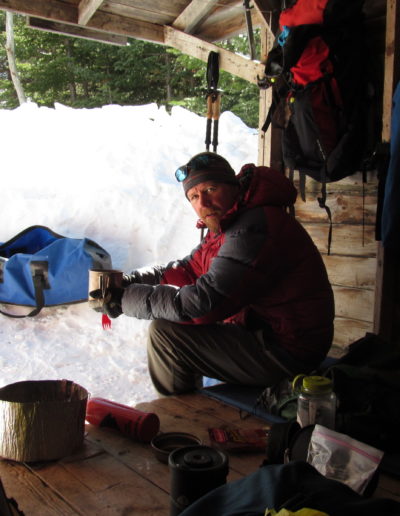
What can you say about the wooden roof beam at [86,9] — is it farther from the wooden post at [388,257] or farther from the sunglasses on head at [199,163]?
the wooden post at [388,257]

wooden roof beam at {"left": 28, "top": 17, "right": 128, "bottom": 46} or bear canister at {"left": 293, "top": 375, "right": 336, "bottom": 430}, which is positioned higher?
wooden roof beam at {"left": 28, "top": 17, "right": 128, "bottom": 46}

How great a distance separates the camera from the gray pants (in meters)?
2.75

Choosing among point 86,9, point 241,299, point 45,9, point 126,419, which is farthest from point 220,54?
point 126,419

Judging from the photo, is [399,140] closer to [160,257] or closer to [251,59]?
[251,59]

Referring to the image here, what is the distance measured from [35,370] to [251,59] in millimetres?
3339

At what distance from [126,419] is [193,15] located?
372 cm

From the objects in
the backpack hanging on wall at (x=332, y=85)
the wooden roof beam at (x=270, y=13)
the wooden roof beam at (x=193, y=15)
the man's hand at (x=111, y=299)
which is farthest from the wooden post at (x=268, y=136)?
the man's hand at (x=111, y=299)

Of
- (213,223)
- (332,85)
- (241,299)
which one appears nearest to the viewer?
(241,299)

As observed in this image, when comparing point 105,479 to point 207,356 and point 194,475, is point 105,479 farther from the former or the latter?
point 207,356

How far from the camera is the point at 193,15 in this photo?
4520 mm

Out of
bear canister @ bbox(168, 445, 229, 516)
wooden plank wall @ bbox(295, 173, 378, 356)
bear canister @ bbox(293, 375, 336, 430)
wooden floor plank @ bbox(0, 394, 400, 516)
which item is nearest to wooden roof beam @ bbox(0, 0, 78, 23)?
wooden plank wall @ bbox(295, 173, 378, 356)

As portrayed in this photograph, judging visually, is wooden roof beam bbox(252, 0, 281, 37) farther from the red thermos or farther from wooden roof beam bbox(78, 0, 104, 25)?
the red thermos

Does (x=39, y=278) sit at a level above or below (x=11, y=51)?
below

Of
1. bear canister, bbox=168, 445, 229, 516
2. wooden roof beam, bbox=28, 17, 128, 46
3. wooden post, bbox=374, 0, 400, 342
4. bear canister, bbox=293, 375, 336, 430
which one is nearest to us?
bear canister, bbox=168, 445, 229, 516
